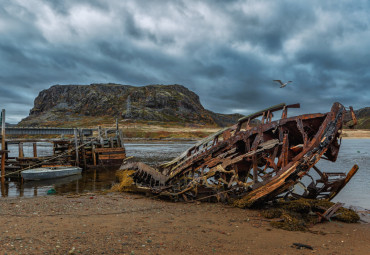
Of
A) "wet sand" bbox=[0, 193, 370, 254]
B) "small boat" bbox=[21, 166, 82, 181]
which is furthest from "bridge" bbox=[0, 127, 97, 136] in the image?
"wet sand" bbox=[0, 193, 370, 254]

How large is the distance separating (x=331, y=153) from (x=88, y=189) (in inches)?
611

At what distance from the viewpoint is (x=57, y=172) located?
21672 millimetres

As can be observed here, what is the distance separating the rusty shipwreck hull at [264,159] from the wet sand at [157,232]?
108 centimetres

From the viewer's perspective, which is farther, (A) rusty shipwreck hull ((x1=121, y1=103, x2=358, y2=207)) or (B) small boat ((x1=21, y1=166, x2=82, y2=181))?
(B) small boat ((x1=21, y1=166, x2=82, y2=181))

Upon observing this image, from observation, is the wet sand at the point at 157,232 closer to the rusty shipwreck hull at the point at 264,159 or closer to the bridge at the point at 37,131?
the rusty shipwreck hull at the point at 264,159

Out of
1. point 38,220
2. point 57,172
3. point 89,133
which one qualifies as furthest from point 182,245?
point 89,133

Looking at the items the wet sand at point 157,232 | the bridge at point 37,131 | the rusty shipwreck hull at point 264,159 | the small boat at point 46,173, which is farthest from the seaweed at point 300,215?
the bridge at point 37,131

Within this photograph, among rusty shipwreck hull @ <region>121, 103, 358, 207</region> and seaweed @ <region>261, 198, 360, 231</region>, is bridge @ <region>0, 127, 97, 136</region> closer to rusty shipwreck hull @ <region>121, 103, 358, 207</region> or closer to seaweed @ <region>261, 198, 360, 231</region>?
rusty shipwreck hull @ <region>121, 103, 358, 207</region>

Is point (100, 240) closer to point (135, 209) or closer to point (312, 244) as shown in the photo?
point (135, 209)

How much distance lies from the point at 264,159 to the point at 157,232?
20.0 feet

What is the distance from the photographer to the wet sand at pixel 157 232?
255 inches

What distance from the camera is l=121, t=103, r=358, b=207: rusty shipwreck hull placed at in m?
9.07

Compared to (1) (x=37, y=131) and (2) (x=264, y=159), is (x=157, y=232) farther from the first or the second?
(1) (x=37, y=131)

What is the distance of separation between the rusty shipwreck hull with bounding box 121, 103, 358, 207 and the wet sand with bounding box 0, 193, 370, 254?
1.08 metres
